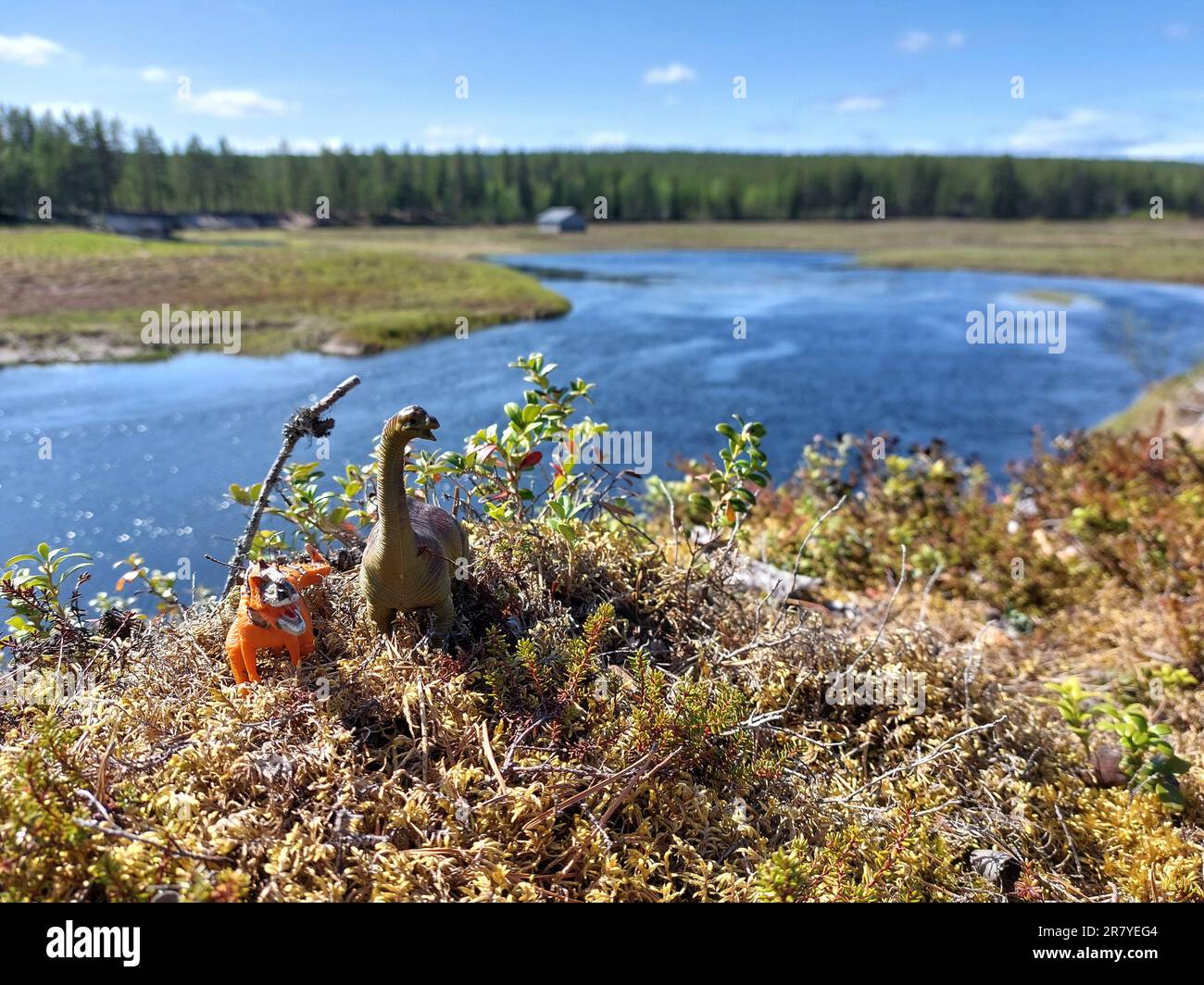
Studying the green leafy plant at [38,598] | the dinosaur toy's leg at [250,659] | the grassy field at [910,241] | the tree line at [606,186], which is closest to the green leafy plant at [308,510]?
the green leafy plant at [38,598]

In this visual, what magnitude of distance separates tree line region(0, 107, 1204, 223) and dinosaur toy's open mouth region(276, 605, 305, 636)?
72689mm

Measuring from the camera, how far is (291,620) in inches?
108

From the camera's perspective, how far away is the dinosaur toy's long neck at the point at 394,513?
2.69 metres

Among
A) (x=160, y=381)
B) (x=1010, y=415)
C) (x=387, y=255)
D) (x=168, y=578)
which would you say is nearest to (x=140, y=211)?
(x=387, y=255)

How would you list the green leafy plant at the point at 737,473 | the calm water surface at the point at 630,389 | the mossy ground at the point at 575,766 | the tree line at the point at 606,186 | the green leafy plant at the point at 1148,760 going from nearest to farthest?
the mossy ground at the point at 575,766 → the green leafy plant at the point at 1148,760 → the green leafy plant at the point at 737,473 → the calm water surface at the point at 630,389 → the tree line at the point at 606,186

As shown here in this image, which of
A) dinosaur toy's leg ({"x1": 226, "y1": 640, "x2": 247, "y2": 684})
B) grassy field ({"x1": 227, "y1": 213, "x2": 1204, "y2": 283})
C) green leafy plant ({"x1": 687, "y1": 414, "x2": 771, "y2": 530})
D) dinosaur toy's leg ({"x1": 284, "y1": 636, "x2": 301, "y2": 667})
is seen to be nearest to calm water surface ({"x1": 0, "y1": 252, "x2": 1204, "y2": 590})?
dinosaur toy's leg ({"x1": 226, "y1": 640, "x2": 247, "y2": 684})

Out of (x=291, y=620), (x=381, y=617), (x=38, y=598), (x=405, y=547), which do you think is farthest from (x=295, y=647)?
(x=38, y=598)

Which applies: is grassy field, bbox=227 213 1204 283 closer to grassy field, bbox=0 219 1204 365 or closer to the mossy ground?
grassy field, bbox=0 219 1204 365

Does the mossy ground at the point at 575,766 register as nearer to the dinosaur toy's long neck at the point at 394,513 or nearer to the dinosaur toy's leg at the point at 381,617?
the dinosaur toy's leg at the point at 381,617

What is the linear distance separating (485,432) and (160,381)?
10736 mm

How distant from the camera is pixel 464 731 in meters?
2.71

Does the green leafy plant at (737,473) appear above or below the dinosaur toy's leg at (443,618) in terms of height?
above

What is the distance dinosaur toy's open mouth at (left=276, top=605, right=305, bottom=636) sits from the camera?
272 centimetres

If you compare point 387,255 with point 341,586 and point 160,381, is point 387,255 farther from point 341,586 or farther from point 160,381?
point 341,586
